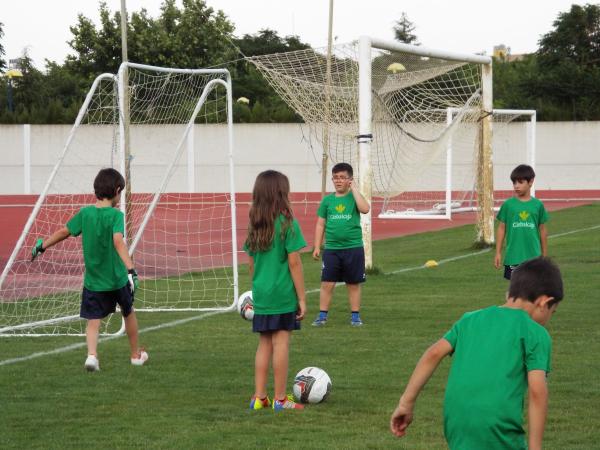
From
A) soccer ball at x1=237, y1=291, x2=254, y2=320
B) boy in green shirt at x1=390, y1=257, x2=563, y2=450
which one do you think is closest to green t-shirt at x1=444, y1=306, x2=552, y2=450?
boy in green shirt at x1=390, y1=257, x2=563, y2=450

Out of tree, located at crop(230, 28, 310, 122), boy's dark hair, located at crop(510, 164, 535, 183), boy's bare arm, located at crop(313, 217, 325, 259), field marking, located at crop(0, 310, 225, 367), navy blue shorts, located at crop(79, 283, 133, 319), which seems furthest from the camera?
tree, located at crop(230, 28, 310, 122)

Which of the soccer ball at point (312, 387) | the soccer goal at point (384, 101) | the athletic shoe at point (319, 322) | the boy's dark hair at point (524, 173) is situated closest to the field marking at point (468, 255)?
the soccer goal at point (384, 101)

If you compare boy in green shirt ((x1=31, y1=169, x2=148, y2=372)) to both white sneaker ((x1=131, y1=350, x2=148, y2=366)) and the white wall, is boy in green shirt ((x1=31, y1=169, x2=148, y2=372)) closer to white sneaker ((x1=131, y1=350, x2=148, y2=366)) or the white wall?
white sneaker ((x1=131, y1=350, x2=148, y2=366))

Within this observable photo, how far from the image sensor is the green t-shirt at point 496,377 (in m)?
3.62

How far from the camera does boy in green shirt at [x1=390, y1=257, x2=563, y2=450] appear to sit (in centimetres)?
361

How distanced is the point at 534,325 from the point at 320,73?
14.0 m

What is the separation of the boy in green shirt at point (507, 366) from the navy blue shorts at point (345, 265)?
6.88 m

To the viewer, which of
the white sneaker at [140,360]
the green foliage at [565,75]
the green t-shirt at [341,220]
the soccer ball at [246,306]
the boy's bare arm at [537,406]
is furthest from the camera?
the green foliage at [565,75]

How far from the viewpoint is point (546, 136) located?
143ft

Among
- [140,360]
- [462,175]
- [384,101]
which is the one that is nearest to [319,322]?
[140,360]

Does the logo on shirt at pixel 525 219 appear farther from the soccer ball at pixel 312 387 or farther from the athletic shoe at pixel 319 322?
the soccer ball at pixel 312 387

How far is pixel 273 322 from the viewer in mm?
6824

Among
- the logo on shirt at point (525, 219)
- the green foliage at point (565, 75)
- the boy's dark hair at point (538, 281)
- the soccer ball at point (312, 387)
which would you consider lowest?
the soccer ball at point (312, 387)

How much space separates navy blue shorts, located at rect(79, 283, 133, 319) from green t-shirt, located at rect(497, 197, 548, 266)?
12.1 feet
